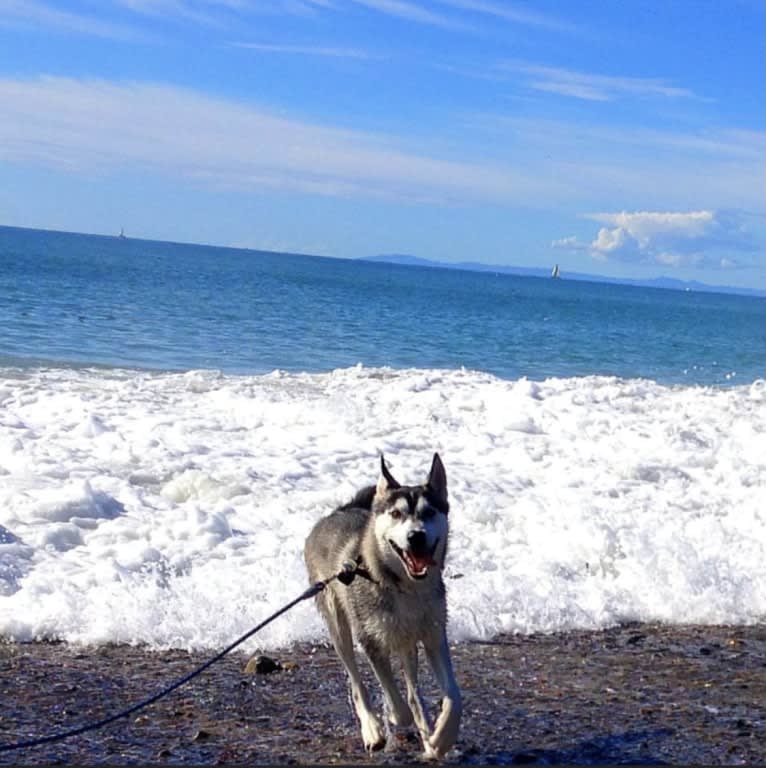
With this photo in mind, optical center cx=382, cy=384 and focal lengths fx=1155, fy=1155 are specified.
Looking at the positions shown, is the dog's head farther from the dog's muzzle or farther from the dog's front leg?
the dog's front leg

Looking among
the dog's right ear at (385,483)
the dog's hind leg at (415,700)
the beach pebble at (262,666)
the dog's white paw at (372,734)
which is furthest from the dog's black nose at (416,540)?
the beach pebble at (262,666)

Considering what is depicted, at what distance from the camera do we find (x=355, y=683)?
6.53 metres

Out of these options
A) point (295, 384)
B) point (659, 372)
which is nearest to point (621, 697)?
point (295, 384)

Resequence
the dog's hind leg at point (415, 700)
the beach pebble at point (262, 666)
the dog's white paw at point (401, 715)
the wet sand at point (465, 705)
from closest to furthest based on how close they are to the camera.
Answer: the dog's hind leg at point (415, 700) < the wet sand at point (465, 705) < the dog's white paw at point (401, 715) < the beach pebble at point (262, 666)

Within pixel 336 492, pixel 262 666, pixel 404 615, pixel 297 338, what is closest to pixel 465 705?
pixel 404 615

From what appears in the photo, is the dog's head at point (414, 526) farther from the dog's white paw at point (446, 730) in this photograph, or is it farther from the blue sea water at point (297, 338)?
the blue sea water at point (297, 338)

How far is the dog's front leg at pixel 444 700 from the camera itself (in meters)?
5.73

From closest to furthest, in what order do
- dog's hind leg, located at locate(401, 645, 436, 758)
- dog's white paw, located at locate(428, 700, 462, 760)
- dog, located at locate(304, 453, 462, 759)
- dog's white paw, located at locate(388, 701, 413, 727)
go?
dog's white paw, located at locate(428, 700, 462, 760) → dog, located at locate(304, 453, 462, 759) → dog's hind leg, located at locate(401, 645, 436, 758) → dog's white paw, located at locate(388, 701, 413, 727)

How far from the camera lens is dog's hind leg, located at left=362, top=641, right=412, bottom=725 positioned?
6.18 metres

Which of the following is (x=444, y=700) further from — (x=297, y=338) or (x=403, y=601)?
(x=297, y=338)

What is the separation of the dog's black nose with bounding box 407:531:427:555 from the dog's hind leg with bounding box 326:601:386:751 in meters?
0.99

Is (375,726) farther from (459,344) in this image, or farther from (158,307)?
(158,307)

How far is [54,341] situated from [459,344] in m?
21.4

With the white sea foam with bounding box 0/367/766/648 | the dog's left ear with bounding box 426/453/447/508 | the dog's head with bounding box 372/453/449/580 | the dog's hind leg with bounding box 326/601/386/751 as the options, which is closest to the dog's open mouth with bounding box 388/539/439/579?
the dog's head with bounding box 372/453/449/580
